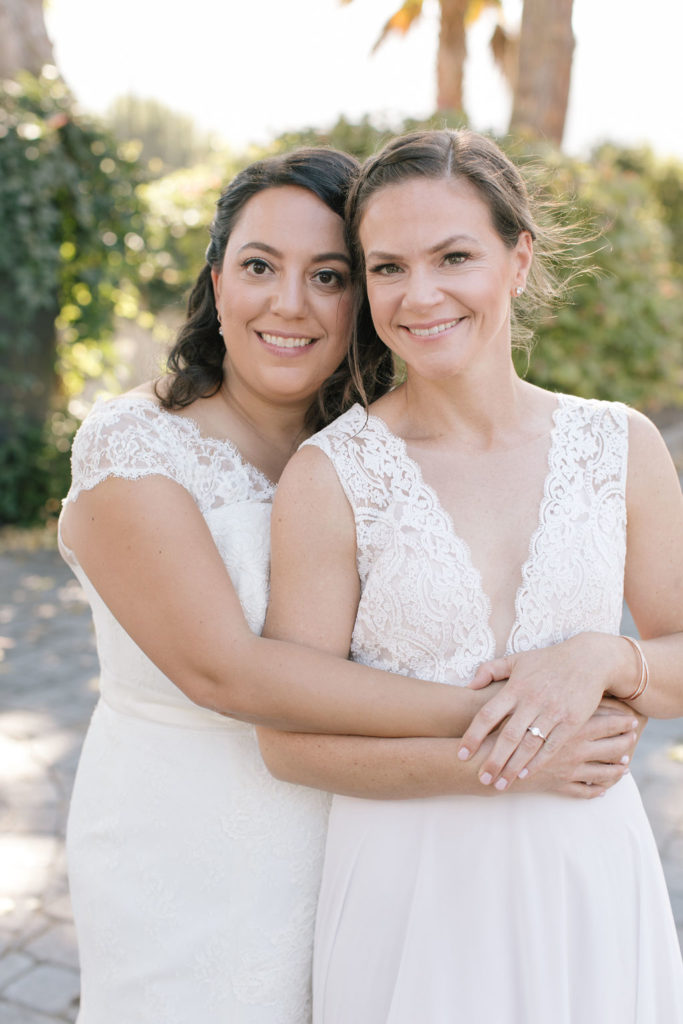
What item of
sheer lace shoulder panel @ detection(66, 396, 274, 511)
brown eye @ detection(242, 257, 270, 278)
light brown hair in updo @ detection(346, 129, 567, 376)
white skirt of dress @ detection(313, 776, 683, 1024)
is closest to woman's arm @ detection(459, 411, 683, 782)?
A: white skirt of dress @ detection(313, 776, 683, 1024)

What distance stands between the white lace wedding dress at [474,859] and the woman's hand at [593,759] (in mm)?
56

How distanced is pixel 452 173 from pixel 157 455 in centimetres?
77

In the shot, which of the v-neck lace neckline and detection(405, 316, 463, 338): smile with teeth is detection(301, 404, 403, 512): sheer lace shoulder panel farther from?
detection(405, 316, 463, 338): smile with teeth

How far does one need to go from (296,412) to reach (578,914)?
3.96 ft

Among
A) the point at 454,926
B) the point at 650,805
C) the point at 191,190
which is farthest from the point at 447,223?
the point at 191,190

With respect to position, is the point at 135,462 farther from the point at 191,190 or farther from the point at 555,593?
the point at 191,190

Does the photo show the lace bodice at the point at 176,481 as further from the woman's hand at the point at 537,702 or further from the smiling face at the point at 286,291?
the woman's hand at the point at 537,702

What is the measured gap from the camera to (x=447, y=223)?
6.14ft

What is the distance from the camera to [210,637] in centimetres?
183

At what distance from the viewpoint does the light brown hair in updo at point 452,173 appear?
1896 mm

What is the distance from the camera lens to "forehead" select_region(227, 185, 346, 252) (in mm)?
2109

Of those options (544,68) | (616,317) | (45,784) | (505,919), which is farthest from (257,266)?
(544,68)

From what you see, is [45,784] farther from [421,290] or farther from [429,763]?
[421,290]

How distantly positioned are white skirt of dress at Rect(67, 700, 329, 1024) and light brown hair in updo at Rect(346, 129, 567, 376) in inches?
42.4
